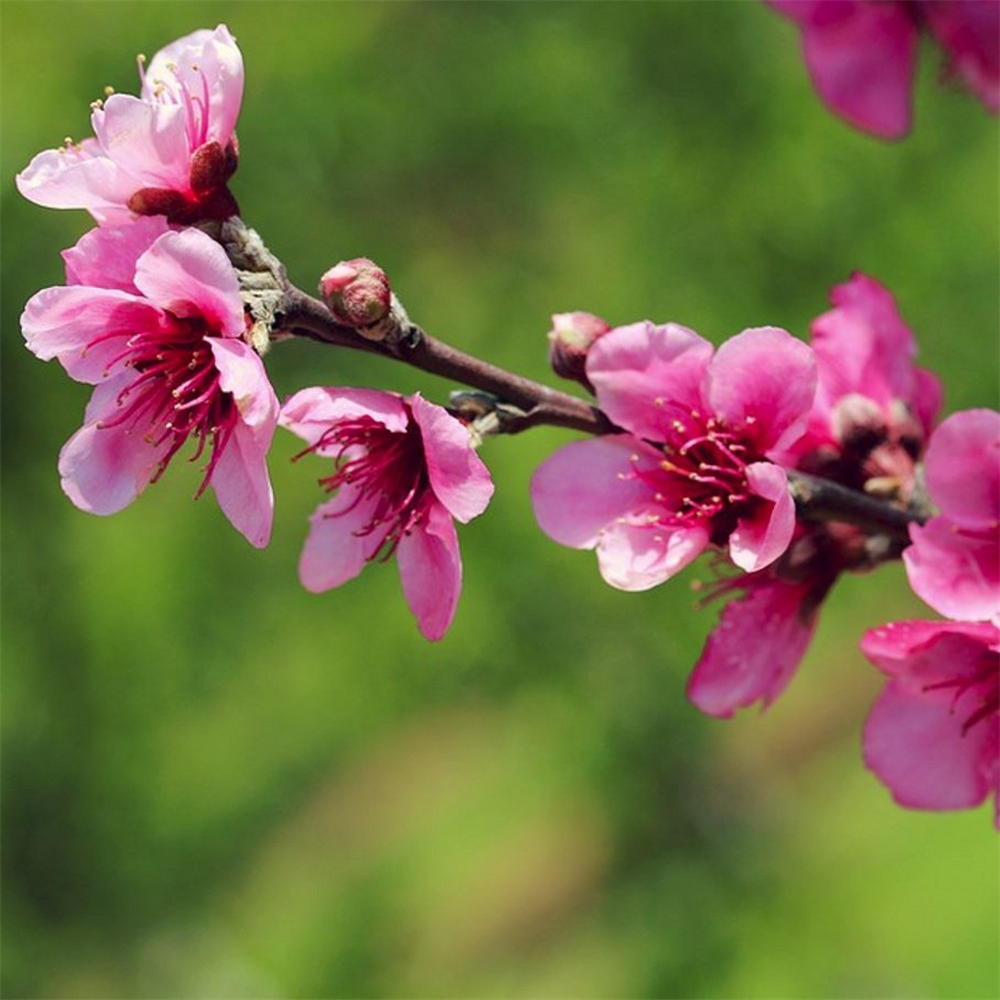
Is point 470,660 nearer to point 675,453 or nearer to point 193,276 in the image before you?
point 675,453

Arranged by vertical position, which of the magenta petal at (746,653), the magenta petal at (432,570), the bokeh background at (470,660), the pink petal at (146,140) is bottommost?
the bokeh background at (470,660)

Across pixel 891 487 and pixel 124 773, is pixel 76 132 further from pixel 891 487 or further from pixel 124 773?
pixel 891 487

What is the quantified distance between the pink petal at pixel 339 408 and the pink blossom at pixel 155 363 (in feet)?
0.08

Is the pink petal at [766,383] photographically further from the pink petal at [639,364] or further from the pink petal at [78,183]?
the pink petal at [78,183]

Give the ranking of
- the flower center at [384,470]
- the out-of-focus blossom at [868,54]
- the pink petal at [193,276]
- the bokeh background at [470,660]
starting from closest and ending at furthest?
the pink petal at [193,276]
the flower center at [384,470]
the out-of-focus blossom at [868,54]
the bokeh background at [470,660]

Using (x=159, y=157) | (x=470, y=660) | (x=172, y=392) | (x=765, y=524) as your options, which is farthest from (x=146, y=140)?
(x=470, y=660)

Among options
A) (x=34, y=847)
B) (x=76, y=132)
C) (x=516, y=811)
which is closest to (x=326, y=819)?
(x=516, y=811)

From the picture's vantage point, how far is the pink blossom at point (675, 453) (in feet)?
2.10

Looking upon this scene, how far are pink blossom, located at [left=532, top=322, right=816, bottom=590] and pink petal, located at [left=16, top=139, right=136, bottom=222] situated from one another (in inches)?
8.9

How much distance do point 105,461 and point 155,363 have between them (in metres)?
0.05

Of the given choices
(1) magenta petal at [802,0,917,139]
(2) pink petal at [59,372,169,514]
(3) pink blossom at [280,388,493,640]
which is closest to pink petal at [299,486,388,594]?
(3) pink blossom at [280,388,493,640]

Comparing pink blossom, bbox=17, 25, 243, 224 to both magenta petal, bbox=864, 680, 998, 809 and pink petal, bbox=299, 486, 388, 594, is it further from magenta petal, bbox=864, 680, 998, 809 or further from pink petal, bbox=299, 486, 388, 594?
magenta petal, bbox=864, 680, 998, 809

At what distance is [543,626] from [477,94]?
45.2 inches

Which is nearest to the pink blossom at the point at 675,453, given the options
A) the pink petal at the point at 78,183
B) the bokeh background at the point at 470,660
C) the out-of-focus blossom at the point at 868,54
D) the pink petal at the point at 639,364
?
the pink petal at the point at 639,364
